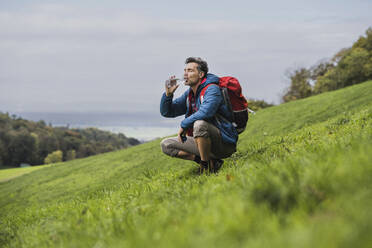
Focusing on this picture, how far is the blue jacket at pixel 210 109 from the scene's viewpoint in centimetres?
530

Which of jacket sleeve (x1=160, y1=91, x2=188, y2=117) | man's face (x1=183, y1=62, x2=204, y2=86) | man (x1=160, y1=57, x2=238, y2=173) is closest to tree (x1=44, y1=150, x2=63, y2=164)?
jacket sleeve (x1=160, y1=91, x2=188, y2=117)

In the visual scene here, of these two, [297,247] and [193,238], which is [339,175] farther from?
[193,238]

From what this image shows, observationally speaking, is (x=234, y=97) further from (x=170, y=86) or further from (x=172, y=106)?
(x=172, y=106)

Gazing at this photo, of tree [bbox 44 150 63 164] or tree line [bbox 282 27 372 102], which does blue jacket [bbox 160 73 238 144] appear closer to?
tree line [bbox 282 27 372 102]

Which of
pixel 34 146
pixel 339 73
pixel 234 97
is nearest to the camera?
pixel 234 97

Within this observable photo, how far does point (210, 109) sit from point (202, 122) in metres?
0.28

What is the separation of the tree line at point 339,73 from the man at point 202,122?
56.8m

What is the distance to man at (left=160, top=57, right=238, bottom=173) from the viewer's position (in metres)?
5.33

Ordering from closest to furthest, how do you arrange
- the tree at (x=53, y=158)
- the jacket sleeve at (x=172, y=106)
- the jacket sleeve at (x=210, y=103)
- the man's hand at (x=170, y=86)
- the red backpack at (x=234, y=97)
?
the jacket sleeve at (x=210, y=103) < the red backpack at (x=234, y=97) < the man's hand at (x=170, y=86) < the jacket sleeve at (x=172, y=106) < the tree at (x=53, y=158)

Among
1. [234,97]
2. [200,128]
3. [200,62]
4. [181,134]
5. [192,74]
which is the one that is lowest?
[181,134]

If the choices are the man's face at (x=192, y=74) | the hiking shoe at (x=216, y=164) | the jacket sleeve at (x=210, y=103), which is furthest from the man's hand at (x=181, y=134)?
the man's face at (x=192, y=74)

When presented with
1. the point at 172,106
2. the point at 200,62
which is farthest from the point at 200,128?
the point at 172,106

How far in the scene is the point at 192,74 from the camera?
5711 millimetres

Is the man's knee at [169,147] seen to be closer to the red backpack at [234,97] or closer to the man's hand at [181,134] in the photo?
the man's hand at [181,134]
